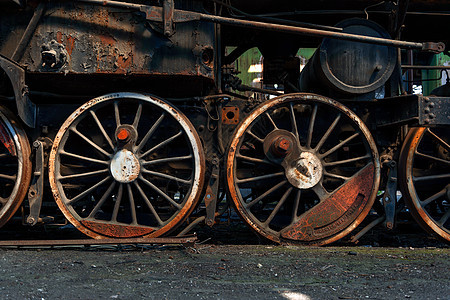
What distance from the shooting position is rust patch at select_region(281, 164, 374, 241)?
Result: 3.92 metres

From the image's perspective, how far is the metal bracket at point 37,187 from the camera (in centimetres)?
387

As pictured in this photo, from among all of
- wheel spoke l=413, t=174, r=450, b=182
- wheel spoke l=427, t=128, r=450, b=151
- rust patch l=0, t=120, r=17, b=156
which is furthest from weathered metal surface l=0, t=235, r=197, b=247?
wheel spoke l=427, t=128, r=450, b=151

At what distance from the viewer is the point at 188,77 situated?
3904 mm

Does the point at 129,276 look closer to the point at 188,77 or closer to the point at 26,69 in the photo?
the point at 188,77

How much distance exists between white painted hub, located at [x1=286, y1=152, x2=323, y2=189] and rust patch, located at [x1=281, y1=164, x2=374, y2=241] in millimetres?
247

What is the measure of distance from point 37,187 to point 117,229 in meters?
0.90

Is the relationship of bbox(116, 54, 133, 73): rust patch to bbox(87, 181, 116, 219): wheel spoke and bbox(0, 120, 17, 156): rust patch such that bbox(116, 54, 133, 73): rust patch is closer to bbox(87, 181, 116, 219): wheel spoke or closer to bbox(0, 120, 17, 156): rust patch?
bbox(87, 181, 116, 219): wheel spoke

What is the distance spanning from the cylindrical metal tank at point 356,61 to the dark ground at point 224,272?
165 cm

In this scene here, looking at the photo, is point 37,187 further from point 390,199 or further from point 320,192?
point 390,199

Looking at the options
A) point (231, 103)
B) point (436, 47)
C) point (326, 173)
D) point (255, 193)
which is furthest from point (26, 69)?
point (436, 47)

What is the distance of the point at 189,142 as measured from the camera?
3.93 metres

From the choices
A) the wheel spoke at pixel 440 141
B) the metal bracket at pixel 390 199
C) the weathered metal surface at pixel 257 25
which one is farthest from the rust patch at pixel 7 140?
the wheel spoke at pixel 440 141

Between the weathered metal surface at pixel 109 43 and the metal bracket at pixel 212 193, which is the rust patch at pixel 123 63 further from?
the metal bracket at pixel 212 193

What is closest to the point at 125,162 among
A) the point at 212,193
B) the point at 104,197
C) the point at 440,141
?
the point at 104,197
